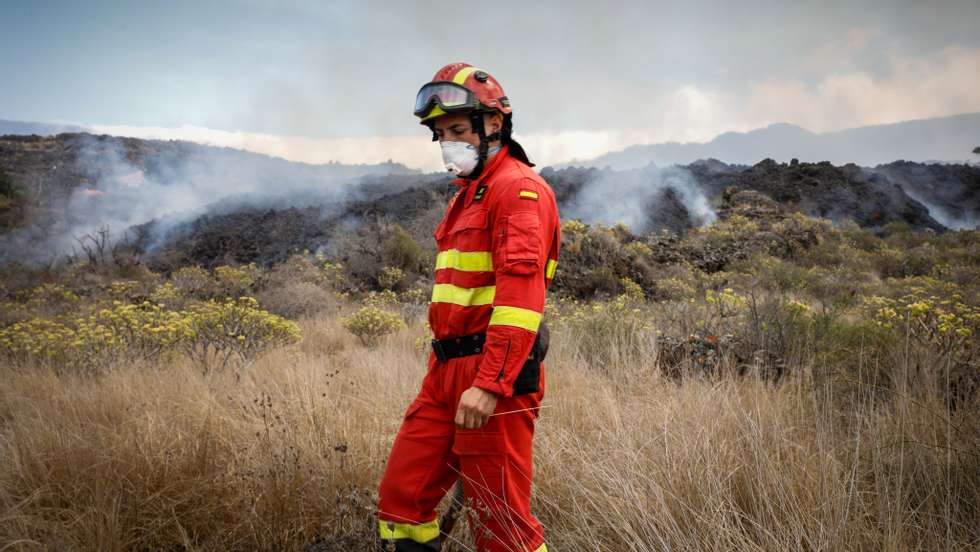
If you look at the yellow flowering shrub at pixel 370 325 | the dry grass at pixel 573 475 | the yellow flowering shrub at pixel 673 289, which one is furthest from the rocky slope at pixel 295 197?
the dry grass at pixel 573 475

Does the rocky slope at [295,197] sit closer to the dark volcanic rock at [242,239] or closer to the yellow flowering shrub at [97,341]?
the dark volcanic rock at [242,239]

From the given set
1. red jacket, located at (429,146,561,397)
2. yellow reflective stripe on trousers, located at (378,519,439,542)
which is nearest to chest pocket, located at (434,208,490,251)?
red jacket, located at (429,146,561,397)

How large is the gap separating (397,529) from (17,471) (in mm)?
2195

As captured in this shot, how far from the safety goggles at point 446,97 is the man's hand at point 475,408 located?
1124 millimetres

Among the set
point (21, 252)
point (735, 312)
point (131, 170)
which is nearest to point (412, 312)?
point (735, 312)

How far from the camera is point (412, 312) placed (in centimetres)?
959

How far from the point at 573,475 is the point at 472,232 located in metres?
1.31

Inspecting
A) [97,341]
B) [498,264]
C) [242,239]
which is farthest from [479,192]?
[242,239]

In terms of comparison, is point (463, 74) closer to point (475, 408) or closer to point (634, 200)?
point (475, 408)

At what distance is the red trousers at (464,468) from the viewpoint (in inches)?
73.4

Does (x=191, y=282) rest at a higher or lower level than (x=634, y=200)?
lower

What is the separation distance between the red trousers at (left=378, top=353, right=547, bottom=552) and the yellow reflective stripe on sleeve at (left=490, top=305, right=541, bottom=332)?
261mm

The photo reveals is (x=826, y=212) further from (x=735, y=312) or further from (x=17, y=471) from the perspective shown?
(x=17, y=471)

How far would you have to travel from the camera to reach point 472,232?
2008mm
